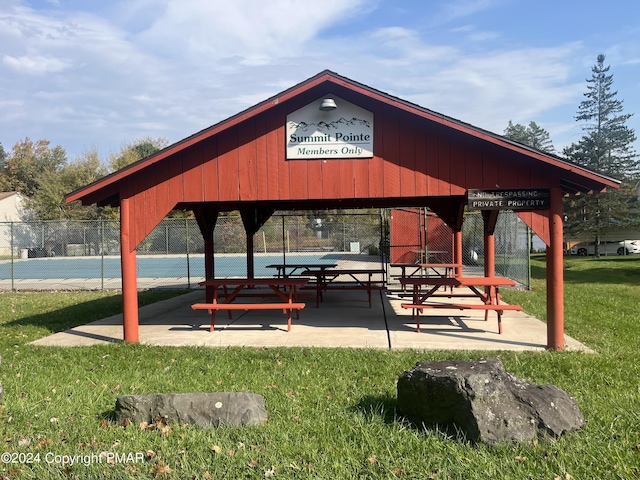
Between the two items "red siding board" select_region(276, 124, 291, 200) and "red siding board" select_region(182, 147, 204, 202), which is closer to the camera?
"red siding board" select_region(276, 124, 291, 200)

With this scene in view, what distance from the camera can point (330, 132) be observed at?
700 cm

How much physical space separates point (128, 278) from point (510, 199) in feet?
19.0

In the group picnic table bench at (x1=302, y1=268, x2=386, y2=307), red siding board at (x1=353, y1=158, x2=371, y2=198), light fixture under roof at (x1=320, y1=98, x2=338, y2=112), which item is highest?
light fixture under roof at (x1=320, y1=98, x2=338, y2=112)

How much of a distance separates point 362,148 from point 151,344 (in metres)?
4.29

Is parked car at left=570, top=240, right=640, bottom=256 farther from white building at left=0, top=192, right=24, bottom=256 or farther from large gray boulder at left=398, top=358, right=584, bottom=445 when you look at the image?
white building at left=0, top=192, right=24, bottom=256

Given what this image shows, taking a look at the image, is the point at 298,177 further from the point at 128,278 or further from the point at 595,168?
the point at 595,168

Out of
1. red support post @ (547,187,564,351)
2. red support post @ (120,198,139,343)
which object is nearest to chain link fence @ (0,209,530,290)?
red support post @ (547,187,564,351)

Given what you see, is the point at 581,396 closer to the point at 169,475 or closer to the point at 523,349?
the point at 523,349

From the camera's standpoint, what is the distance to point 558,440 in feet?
11.6

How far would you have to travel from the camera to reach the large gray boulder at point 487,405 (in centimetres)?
353

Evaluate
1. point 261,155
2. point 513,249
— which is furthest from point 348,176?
point 513,249

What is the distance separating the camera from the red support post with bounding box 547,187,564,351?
21.3ft

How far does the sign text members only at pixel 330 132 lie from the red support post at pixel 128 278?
2.69 meters

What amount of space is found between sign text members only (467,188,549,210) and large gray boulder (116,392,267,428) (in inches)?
167
